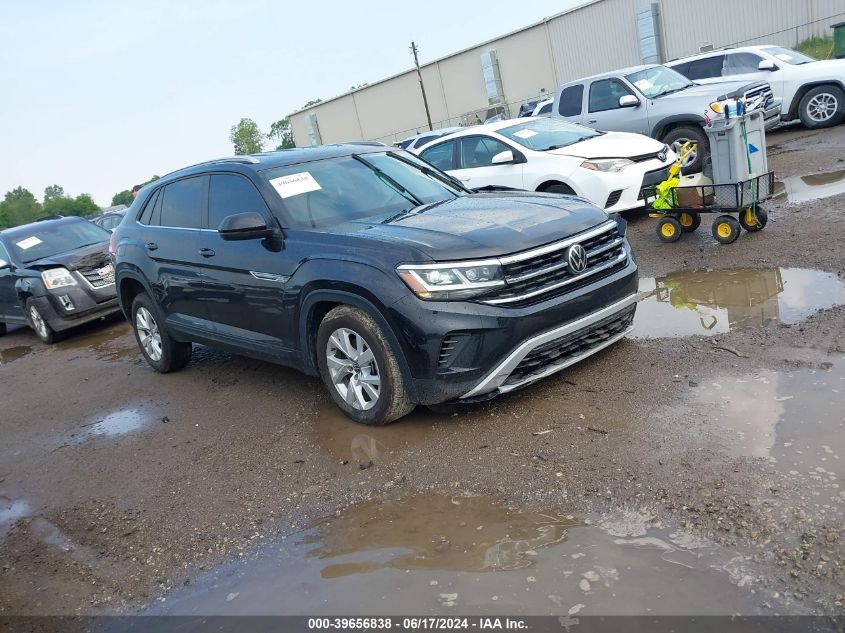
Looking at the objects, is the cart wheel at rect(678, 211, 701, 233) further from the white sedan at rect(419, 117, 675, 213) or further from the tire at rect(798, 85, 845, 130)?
the tire at rect(798, 85, 845, 130)

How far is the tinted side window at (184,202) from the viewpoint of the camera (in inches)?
240

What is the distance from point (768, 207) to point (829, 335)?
4.64m

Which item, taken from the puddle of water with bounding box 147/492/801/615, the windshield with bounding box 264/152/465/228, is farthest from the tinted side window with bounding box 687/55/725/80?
the puddle of water with bounding box 147/492/801/615

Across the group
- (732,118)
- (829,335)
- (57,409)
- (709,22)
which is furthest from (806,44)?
(57,409)

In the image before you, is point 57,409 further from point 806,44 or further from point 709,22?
point 709,22

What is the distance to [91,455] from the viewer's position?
5.55m

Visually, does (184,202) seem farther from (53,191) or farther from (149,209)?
(53,191)

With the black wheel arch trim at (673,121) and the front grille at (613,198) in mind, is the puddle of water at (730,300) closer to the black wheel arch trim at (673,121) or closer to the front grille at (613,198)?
the front grille at (613,198)

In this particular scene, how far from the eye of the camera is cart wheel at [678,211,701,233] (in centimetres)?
817

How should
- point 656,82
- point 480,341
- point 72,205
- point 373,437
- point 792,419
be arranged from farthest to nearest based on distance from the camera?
1. point 72,205
2. point 656,82
3. point 373,437
4. point 480,341
5. point 792,419

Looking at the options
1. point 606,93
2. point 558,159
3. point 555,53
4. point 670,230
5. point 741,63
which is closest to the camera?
point 670,230

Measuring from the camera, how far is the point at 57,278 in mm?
10406

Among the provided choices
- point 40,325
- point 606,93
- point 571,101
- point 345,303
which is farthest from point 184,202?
point 571,101

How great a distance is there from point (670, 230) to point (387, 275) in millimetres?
4815
